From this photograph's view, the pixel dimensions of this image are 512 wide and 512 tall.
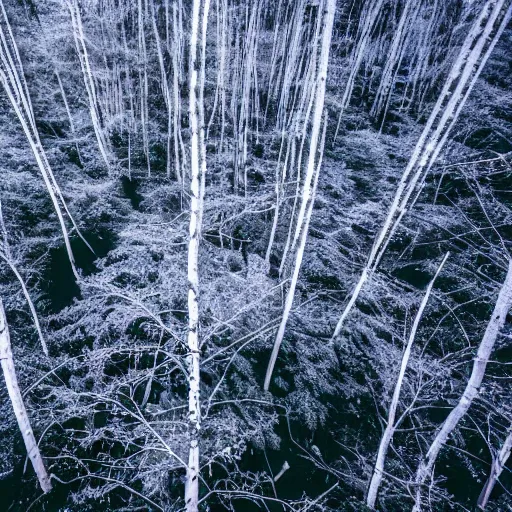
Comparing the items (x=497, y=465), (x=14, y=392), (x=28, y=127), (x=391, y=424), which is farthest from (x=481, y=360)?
(x=28, y=127)

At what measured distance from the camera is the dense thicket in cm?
519

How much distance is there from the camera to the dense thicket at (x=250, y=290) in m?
5.19

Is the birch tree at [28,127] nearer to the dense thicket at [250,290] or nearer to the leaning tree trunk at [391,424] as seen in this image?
the dense thicket at [250,290]

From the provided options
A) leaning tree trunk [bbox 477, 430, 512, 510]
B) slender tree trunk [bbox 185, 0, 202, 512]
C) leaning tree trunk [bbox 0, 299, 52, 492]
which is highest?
slender tree trunk [bbox 185, 0, 202, 512]

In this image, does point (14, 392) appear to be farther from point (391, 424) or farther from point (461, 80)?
point (461, 80)

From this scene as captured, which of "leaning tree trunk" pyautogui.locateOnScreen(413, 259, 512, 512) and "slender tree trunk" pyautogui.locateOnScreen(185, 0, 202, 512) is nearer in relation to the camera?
"slender tree trunk" pyautogui.locateOnScreen(185, 0, 202, 512)

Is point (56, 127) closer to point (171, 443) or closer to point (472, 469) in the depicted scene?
point (171, 443)

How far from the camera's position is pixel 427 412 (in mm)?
8453

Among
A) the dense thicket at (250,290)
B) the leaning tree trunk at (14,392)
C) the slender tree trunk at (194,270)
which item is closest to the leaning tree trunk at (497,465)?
the dense thicket at (250,290)

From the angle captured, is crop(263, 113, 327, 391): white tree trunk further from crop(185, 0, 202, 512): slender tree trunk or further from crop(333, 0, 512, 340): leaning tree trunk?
crop(185, 0, 202, 512): slender tree trunk

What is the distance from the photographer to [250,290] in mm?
8172

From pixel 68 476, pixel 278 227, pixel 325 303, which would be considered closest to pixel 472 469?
pixel 325 303

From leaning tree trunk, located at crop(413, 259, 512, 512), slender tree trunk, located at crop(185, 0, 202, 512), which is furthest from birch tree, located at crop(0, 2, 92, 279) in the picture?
leaning tree trunk, located at crop(413, 259, 512, 512)

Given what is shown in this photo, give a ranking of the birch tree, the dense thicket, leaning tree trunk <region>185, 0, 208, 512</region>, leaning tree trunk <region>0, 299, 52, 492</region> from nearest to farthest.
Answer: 1. leaning tree trunk <region>185, 0, 208, 512</region>
2. leaning tree trunk <region>0, 299, 52, 492</region>
3. the dense thicket
4. the birch tree
